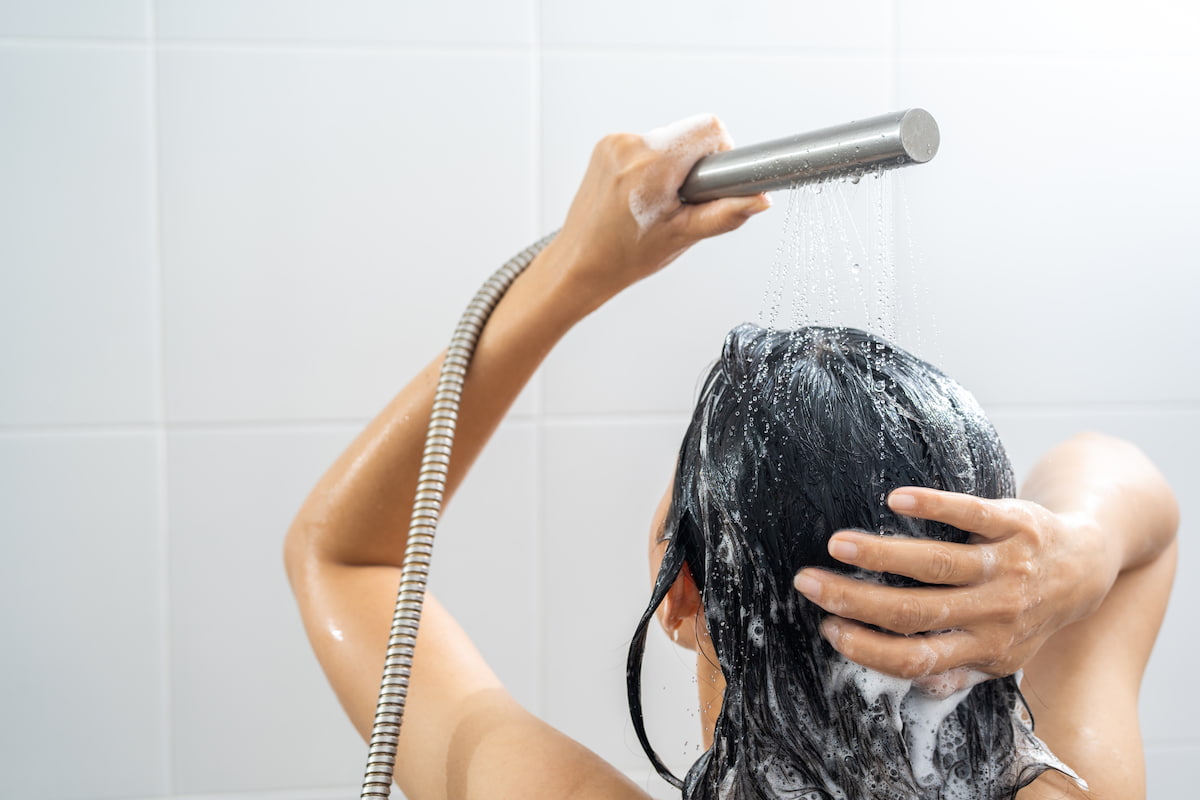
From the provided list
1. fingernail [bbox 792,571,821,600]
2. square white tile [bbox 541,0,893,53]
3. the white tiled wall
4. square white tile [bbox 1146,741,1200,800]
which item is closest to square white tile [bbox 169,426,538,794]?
the white tiled wall

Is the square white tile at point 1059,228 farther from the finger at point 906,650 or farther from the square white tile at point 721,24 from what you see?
the finger at point 906,650

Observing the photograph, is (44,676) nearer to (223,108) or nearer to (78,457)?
(78,457)

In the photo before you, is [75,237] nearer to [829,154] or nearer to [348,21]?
[348,21]

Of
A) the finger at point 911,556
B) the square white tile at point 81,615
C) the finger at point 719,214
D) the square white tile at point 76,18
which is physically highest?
the square white tile at point 76,18

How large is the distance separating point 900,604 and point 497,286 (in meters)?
0.39

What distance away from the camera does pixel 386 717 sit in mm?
622

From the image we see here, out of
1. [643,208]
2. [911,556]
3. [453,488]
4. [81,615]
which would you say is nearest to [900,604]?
[911,556]

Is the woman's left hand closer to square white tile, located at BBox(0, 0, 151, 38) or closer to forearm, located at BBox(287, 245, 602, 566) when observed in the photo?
forearm, located at BBox(287, 245, 602, 566)

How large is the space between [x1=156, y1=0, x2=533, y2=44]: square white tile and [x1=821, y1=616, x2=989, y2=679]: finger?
35.1 inches

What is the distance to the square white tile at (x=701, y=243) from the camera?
1158 mm

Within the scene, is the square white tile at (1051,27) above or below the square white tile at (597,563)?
above

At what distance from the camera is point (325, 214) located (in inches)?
44.6

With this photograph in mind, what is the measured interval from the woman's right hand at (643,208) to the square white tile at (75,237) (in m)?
0.71

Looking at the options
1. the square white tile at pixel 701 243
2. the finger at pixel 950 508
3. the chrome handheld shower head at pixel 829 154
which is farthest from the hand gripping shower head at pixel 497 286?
the square white tile at pixel 701 243
